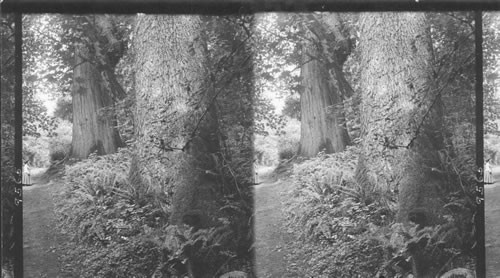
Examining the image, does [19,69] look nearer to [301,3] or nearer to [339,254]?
[301,3]

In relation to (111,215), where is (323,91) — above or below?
above

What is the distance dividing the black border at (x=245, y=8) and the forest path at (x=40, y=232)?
57mm

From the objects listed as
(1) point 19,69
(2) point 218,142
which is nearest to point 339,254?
(2) point 218,142

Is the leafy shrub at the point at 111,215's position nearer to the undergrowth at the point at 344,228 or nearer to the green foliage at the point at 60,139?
the green foliage at the point at 60,139

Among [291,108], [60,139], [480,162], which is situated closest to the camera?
[60,139]

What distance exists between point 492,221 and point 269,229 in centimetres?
177

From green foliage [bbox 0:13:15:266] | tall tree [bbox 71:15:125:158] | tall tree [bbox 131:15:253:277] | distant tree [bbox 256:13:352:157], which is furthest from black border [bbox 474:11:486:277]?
green foliage [bbox 0:13:15:266]

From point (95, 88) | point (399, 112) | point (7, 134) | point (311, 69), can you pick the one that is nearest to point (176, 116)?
point (95, 88)

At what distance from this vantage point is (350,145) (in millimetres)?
5457

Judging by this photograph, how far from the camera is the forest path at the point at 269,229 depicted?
538 centimetres

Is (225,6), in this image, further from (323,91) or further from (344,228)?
(344,228)

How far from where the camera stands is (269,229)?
17.7 feet

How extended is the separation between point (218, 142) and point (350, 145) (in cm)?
102

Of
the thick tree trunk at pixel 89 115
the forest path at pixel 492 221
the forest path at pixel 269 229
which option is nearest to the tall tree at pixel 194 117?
the forest path at pixel 269 229
